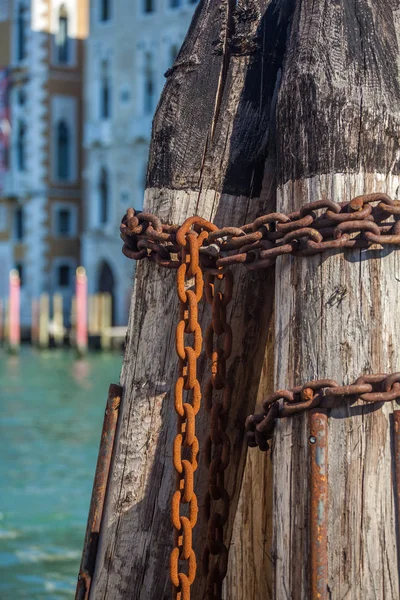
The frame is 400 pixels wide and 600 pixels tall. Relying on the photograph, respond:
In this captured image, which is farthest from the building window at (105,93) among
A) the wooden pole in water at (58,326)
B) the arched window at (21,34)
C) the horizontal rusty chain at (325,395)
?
the horizontal rusty chain at (325,395)

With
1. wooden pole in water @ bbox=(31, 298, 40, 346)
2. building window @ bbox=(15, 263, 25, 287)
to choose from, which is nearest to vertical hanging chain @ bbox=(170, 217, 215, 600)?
wooden pole in water @ bbox=(31, 298, 40, 346)

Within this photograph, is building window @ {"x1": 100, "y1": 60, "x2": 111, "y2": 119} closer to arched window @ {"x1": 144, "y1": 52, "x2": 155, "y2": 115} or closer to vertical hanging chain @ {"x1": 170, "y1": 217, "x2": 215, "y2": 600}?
arched window @ {"x1": 144, "y1": 52, "x2": 155, "y2": 115}

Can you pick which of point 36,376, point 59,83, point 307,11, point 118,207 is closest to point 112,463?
point 307,11

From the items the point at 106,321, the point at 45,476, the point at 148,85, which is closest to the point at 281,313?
the point at 45,476

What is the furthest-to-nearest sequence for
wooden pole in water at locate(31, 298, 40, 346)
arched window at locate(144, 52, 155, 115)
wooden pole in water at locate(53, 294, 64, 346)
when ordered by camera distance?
1. arched window at locate(144, 52, 155, 115)
2. wooden pole in water at locate(31, 298, 40, 346)
3. wooden pole in water at locate(53, 294, 64, 346)

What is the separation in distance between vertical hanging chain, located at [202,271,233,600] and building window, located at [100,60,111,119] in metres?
28.4

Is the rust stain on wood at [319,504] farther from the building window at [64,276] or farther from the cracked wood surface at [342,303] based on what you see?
the building window at [64,276]

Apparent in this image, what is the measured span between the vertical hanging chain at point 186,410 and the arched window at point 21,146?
30798 mm

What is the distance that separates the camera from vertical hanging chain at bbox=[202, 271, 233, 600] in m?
1.98

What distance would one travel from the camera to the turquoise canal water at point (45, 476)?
498 centimetres

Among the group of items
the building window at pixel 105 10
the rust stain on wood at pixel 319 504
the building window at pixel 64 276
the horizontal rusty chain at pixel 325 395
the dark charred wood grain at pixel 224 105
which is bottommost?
the rust stain on wood at pixel 319 504

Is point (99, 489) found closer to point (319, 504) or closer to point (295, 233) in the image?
point (319, 504)

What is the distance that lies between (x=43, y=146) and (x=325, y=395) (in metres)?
30.2

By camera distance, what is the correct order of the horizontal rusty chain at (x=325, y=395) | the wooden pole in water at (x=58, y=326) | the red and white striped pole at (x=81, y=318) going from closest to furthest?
the horizontal rusty chain at (x=325, y=395)
the red and white striped pole at (x=81, y=318)
the wooden pole in water at (x=58, y=326)
